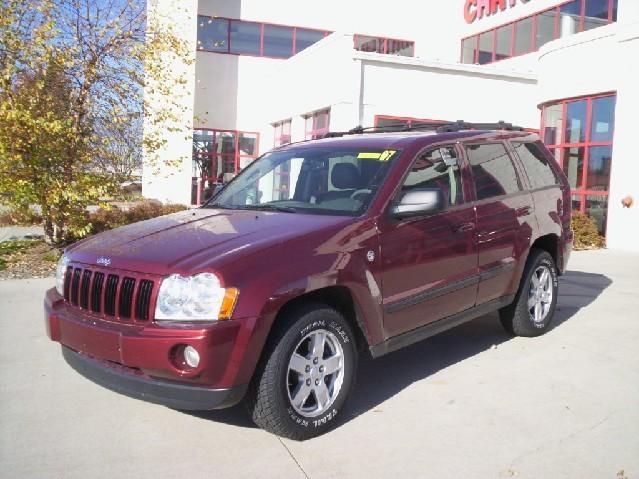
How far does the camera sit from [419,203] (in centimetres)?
415

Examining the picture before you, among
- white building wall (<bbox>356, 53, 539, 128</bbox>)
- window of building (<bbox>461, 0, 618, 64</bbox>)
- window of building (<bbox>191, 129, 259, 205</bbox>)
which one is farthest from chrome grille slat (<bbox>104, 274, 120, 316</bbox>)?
window of building (<bbox>461, 0, 618, 64</bbox>)

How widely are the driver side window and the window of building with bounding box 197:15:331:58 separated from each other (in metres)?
18.7

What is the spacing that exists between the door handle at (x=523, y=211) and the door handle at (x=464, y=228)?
0.79 meters

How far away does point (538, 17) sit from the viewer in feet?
68.4

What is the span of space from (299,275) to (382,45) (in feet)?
73.5

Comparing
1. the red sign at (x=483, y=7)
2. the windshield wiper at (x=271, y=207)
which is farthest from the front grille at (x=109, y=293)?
the red sign at (x=483, y=7)

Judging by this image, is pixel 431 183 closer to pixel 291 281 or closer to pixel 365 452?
pixel 291 281

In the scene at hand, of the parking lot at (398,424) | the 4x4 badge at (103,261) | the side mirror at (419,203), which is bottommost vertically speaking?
the parking lot at (398,424)

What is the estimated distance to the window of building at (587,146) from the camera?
13.3 m

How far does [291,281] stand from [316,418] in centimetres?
87

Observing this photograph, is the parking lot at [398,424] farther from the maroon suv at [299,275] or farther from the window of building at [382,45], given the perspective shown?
the window of building at [382,45]

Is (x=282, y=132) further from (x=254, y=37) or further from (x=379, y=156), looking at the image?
(x=379, y=156)

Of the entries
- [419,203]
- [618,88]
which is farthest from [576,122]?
[419,203]

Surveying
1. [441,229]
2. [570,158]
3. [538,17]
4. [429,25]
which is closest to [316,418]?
[441,229]
